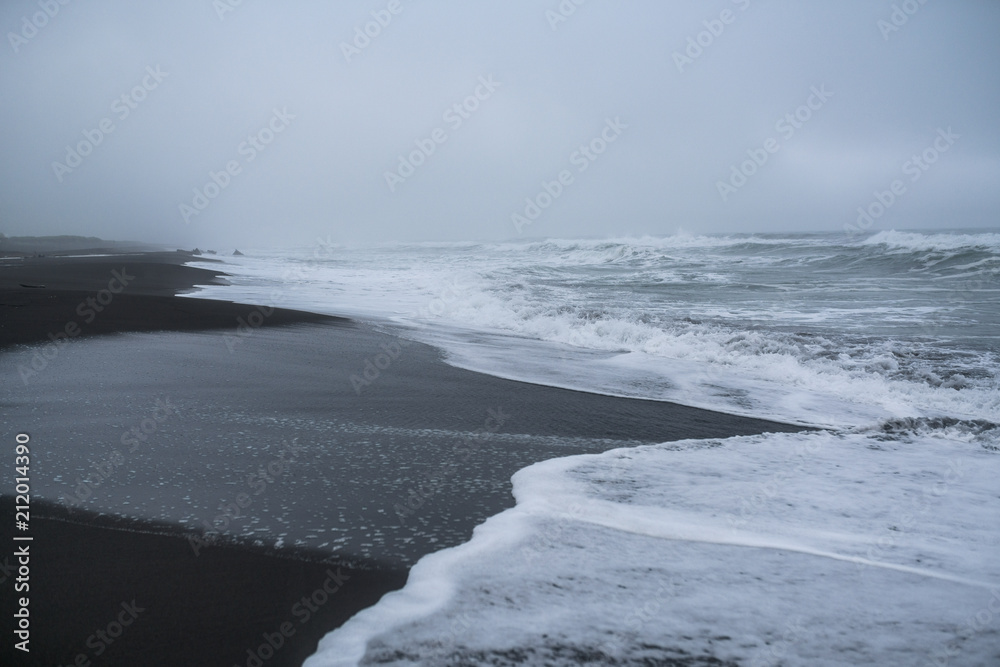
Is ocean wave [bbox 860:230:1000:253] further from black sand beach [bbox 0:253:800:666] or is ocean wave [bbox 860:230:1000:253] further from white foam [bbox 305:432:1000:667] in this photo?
white foam [bbox 305:432:1000:667]

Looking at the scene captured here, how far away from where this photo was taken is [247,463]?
362cm

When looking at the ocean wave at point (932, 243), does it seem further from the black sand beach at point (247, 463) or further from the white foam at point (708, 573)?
the white foam at point (708, 573)

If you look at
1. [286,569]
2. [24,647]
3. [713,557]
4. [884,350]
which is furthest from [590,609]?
[884,350]

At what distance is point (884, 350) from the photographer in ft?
26.9

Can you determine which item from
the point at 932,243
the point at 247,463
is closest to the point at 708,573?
the point at 247,463

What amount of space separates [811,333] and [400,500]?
8.79 m

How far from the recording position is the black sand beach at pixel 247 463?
85.6 inches

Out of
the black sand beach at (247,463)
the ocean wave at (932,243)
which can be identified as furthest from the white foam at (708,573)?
the ocean wave at (932,243)

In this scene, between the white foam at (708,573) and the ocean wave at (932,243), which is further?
the ocean wave at (932,243)

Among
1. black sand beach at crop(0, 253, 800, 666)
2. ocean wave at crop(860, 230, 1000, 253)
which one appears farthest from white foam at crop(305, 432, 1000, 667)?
ocean wave at crop(860, 230, 1000, 253)

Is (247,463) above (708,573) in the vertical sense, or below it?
below

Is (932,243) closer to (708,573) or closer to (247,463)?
(708,573)

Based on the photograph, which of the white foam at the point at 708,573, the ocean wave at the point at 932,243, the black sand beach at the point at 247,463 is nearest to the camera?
the white foam at the point at 708,573

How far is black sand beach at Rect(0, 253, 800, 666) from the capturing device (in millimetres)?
2174
